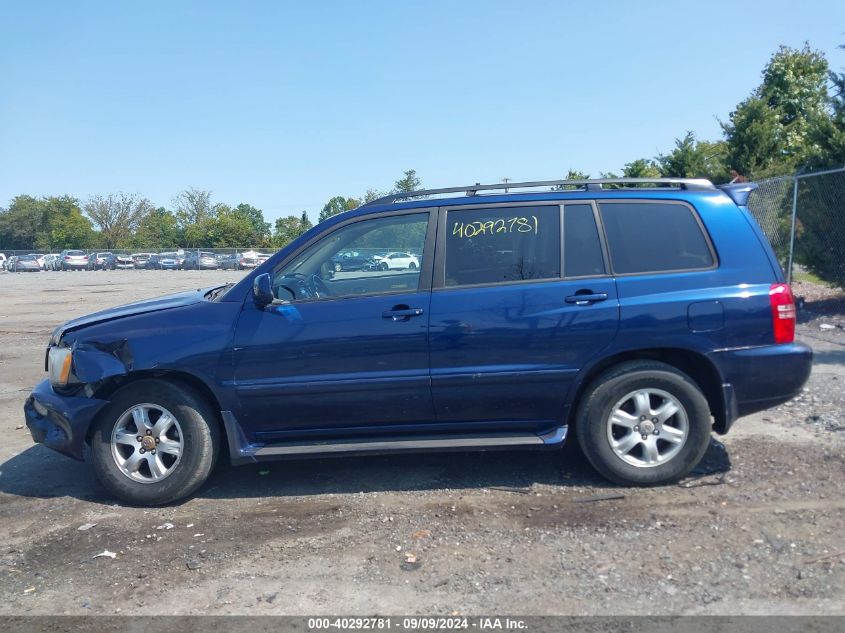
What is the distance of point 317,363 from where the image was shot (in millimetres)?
4617

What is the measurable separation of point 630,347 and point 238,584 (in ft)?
8.99

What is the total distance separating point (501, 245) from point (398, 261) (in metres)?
0.72

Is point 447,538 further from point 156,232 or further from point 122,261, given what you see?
point 156,232

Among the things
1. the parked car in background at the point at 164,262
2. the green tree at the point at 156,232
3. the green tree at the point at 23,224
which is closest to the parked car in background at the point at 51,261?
the parked car in background at the point at 164,262

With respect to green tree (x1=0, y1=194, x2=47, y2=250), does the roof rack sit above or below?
below

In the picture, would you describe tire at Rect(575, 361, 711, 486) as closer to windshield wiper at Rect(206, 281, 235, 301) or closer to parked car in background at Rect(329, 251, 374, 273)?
parked car in background at Rect(329, 251, 374, 273)

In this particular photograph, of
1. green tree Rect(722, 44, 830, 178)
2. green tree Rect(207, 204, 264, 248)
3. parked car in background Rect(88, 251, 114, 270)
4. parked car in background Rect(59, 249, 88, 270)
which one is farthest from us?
green tree Rect(207, 204, 264, 248)

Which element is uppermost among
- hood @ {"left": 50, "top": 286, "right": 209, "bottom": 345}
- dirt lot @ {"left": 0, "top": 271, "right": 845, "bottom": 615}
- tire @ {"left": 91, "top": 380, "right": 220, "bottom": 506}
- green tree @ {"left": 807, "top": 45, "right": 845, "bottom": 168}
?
green tree @ {"left": 807, "top": 45, "right": 845, "bottom": 168}

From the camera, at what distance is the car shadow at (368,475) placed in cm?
493

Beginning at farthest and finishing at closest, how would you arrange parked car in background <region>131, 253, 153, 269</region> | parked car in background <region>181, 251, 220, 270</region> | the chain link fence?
parked car in background <region>131, 253, 153, 269</region> → parked car in background <region>181, 251, 220, 270</region> → the chain link fence

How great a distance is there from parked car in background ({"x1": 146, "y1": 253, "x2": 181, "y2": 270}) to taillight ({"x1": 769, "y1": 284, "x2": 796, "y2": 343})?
54.5m

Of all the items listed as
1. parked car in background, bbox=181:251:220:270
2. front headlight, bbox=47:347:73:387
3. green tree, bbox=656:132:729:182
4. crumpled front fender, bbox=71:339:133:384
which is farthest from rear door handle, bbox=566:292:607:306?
parked car in background, bbox=181:251:220:270

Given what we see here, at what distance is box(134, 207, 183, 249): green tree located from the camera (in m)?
84.3

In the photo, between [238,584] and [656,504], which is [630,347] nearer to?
[656,504]
